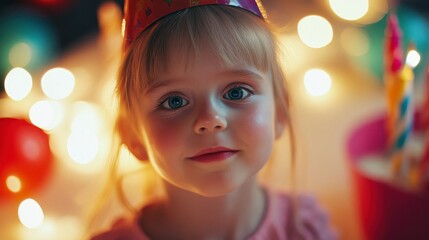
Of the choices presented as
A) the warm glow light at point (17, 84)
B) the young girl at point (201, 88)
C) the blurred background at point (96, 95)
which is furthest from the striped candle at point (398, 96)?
the warm glow light at point (17, 84)

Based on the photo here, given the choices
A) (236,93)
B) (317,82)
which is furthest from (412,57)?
(317,82)

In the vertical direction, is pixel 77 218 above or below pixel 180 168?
below

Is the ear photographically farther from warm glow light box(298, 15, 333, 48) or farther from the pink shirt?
warm glow light box(298, 15, 333, 48)

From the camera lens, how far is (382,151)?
3.81ft

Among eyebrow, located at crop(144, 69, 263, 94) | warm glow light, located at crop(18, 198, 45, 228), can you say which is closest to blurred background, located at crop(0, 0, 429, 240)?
warm glow light, located at crop(18, 198, 45, 228)

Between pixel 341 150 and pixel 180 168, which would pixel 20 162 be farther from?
pixel 341 150

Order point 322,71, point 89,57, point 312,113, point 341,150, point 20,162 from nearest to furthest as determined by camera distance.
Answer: point 20,162, point 341,150, point 312,113, point 322,71, point 89,57

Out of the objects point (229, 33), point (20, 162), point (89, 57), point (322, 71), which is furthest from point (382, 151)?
point (89, 57)

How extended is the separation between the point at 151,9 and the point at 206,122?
158 millimetres

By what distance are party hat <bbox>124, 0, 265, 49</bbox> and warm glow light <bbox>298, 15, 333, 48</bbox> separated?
83 cm

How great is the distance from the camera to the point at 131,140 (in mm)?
854

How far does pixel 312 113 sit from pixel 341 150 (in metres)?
0.16

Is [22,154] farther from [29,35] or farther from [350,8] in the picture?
[350,8]

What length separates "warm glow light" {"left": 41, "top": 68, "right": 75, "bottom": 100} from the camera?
150cm
